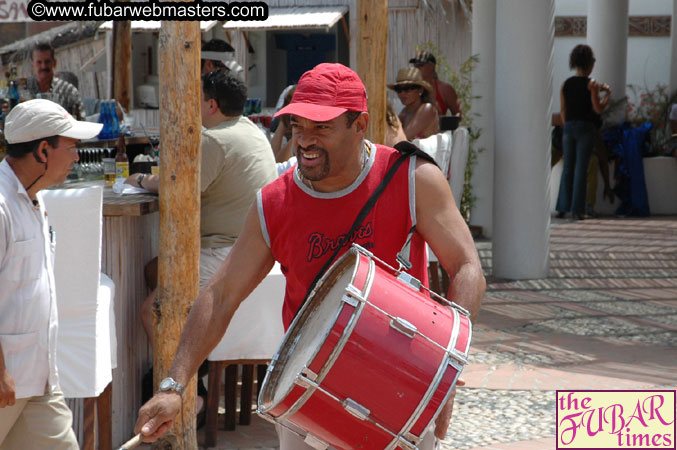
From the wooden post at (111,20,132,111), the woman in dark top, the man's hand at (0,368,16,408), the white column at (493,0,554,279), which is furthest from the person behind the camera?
the woman in dark top

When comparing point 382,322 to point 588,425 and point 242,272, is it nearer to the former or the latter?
point 242,272

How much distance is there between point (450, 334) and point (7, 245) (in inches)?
62.7

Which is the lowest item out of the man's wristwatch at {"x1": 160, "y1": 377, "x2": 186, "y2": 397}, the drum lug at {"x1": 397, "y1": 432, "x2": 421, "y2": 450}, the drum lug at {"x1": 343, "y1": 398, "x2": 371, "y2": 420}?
the drum lug at {"x1": 397, "y1": 432, "x2": 421, "y2": 450}

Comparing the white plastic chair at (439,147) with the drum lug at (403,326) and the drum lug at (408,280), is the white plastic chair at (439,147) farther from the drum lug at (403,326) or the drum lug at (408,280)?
the drum lug at (403,326)

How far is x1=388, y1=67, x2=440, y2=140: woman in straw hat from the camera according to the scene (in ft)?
27.3

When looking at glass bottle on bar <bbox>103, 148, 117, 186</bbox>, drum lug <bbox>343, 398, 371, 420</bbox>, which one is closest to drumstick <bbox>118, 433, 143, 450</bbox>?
drum lug <bbox>343, 398, 371, 420</bbox>

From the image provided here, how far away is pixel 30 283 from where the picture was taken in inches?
128

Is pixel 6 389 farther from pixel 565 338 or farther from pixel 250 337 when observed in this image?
pixel 565 338

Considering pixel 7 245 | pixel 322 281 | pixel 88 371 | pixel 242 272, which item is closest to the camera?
pixel 322 281

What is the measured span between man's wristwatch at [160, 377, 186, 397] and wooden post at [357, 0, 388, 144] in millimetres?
3995

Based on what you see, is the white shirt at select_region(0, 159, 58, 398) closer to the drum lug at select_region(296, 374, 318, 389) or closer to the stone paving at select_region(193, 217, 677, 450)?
the drum lug at select_region(296, 374, 318, 389)

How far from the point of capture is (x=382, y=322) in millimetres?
2312

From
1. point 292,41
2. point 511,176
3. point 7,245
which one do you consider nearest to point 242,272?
point 7,245

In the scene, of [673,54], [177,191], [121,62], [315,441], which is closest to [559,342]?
[177,191]
